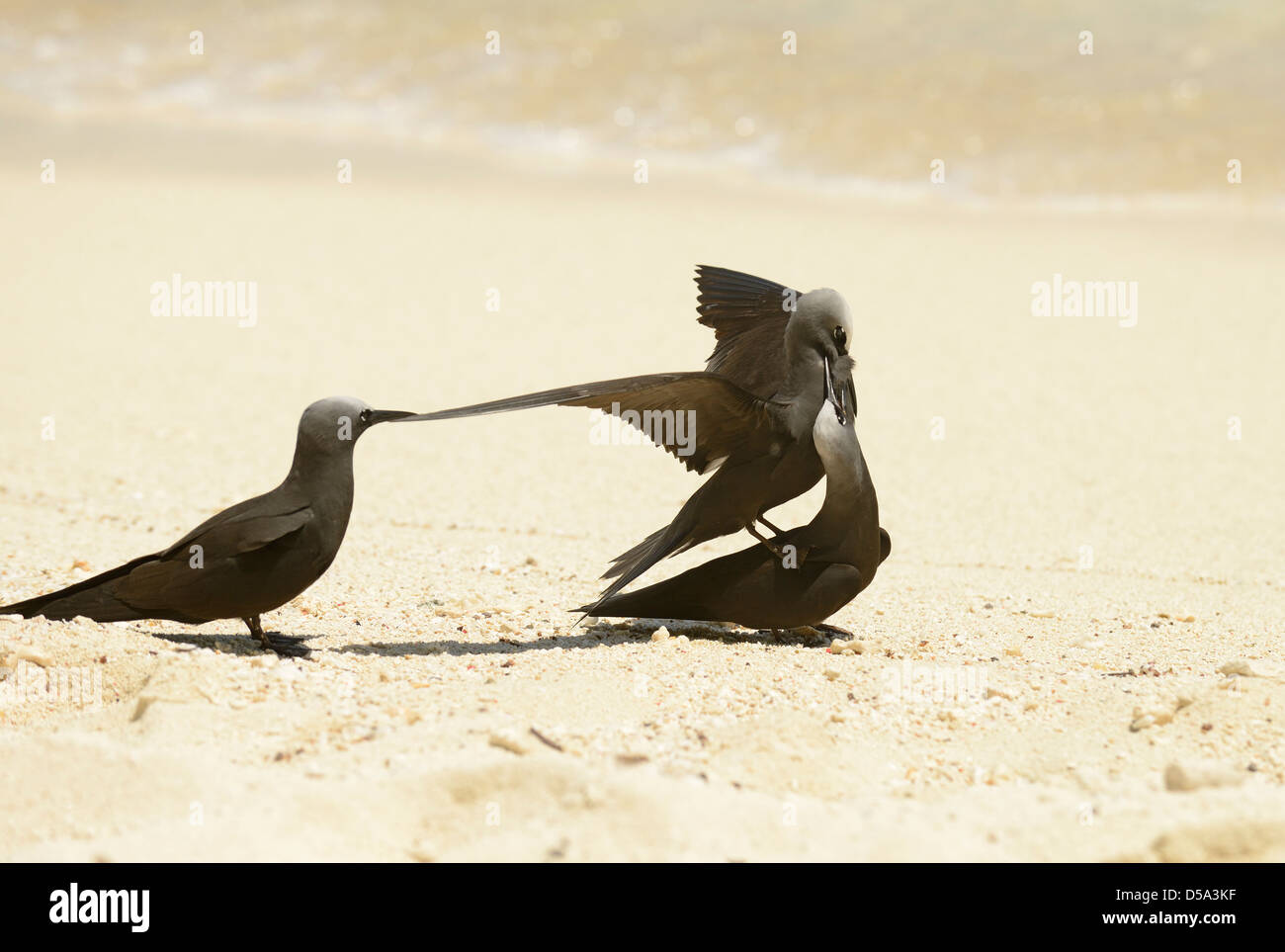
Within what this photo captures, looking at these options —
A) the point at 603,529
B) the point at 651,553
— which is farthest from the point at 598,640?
the point at 603,529

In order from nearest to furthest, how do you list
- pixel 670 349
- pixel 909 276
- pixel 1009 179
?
pixel 670 349
pixel 909 276
pixel 1009 179

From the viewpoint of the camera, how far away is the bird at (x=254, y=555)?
4074 millimetres

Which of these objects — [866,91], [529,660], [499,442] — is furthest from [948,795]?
[866,91]

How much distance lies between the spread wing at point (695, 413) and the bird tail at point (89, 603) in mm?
1038

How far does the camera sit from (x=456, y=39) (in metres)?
22.0

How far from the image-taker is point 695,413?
14.2 ft

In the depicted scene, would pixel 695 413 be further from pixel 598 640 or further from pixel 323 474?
pixel 323 474

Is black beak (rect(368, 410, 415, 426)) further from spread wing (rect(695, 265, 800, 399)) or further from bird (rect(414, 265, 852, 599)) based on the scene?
spread wing (rect(695, 265, 800, 399))

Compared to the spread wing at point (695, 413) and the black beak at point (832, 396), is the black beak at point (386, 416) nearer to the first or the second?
the spread wing at point (695, 413)

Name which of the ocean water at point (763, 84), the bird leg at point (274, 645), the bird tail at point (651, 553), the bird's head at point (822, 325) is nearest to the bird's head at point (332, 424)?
the bird leg at point (274, 645)

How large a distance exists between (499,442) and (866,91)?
12.3m
